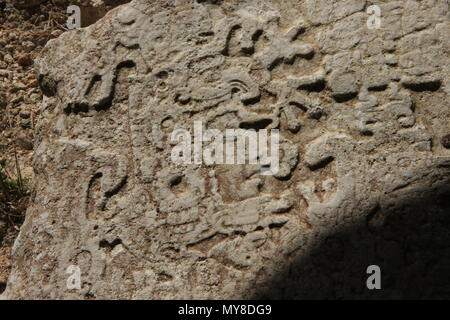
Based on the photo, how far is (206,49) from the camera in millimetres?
2014

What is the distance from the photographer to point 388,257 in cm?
176

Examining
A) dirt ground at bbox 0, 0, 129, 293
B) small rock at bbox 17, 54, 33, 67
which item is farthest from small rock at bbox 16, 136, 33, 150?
small rock at bbox 17, 54, 33, 67

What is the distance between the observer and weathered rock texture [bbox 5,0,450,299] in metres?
1.80

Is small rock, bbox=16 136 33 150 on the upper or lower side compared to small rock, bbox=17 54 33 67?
lower

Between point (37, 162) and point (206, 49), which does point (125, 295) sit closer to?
point (37, 162)

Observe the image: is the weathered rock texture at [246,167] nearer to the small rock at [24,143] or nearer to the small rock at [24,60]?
the small rock at [24,143]

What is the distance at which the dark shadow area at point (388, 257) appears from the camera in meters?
1.74

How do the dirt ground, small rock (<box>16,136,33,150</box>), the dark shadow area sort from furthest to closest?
small rock (<box>16,136,33,150</box>) → the dirt ground → the dark shadow area

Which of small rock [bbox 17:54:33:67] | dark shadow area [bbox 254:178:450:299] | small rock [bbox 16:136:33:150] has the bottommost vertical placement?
dark shadow area [bbox 254:178:450:299]

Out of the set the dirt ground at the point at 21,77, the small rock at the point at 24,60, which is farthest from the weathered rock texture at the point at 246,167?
the small rock at the point at 24,60

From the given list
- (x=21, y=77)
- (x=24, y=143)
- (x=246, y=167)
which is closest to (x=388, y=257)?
(x=246, y=167)

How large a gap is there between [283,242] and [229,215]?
18cm

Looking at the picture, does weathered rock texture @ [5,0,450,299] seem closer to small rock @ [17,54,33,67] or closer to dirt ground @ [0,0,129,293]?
dirt ground @ [0,0,129,293]

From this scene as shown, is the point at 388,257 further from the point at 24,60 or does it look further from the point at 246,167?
the point at 24,60
